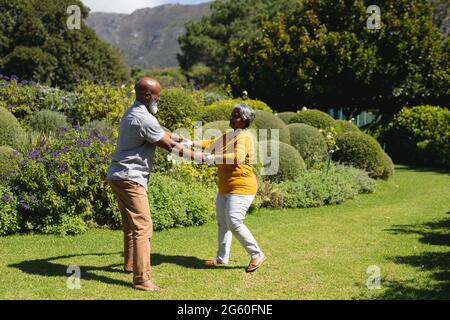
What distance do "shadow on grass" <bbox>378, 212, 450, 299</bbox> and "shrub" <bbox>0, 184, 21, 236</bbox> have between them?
495cm

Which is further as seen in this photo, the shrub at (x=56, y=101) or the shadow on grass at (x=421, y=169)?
the shadow on grass at (x=421, y=169)

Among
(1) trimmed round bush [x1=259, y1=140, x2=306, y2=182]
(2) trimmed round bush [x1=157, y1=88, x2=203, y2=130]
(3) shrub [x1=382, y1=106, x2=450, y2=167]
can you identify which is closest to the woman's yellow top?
(1) trimmed round bush [x1=259, y1=140, x2=306, y2=182]

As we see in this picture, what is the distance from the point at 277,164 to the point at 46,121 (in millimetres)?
5492

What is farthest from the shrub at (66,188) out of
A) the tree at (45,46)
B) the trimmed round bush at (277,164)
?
the tree at (45,46)

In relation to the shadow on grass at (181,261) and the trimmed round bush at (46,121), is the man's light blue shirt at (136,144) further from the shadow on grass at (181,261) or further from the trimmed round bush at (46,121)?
the trimmed round bush at (46,121)

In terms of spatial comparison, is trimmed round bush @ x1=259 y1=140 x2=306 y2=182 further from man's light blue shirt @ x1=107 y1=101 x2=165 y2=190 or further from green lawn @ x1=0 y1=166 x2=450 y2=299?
man's light blue shirt @ x1=107 y1=101 x2=165 y2=190

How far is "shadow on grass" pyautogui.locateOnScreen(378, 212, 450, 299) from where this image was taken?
523cm

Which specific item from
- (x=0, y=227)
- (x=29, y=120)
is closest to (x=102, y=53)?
(x=29, y=120)

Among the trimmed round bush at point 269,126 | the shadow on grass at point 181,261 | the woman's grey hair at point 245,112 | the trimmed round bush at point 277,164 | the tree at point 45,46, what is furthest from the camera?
the tree at point 45,46

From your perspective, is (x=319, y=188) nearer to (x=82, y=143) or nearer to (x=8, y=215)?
(x=82, y=143)

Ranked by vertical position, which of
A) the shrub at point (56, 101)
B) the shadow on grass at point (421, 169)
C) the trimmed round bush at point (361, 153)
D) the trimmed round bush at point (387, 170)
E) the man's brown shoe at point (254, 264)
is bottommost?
the shadow on grass at point (421, 169)

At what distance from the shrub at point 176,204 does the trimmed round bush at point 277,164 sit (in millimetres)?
2312

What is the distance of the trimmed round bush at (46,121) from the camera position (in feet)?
41.0

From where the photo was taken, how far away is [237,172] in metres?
5.83
